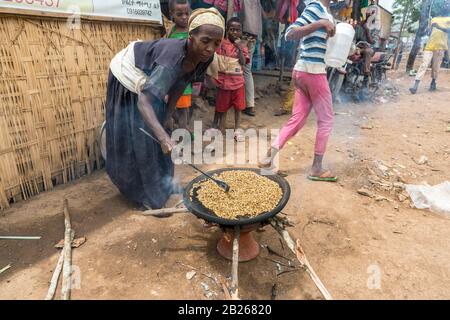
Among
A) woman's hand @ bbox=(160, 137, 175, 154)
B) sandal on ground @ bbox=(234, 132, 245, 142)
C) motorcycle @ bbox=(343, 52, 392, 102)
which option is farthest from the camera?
motorcycle @ bbox=(343, 52, 392, 102)

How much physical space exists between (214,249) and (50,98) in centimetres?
234

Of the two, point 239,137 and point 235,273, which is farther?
point 239,137

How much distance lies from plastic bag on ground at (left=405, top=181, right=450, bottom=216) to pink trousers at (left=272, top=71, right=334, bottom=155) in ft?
3.60

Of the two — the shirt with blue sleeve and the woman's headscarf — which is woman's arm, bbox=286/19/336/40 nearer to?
the shirt with blue sleeve

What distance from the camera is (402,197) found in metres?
3.47

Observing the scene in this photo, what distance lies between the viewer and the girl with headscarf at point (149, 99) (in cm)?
235

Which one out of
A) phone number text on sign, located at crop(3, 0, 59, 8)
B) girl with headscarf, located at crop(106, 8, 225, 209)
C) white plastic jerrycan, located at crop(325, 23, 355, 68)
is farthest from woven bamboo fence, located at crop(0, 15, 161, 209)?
white plastic jerrycan, located at crop(325, 23, 355, 68)

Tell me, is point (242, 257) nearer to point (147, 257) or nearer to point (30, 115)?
point (147, 257)

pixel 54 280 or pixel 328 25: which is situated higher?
pixel 328 25

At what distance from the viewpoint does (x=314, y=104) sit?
11.7ft

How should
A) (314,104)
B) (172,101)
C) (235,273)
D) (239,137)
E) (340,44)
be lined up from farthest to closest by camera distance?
(239,137) → (340,44) → (314,104) → (172,101) → (235,273)

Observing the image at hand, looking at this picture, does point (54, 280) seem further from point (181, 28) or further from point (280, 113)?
point (280, 113)

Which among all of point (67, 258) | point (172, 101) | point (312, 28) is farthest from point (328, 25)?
point (67, 258)

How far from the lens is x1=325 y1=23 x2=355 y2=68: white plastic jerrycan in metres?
4.23
